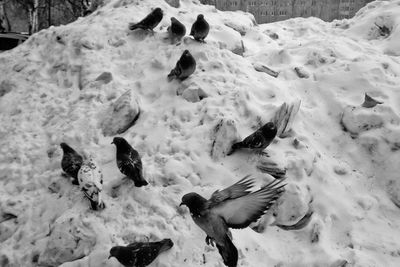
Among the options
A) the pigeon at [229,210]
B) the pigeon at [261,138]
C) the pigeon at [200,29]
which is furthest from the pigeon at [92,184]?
the pigeon at [200,29]

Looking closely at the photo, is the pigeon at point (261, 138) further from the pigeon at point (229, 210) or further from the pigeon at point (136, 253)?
the pigeon at point (136, 253)

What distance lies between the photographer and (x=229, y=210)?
2.81m

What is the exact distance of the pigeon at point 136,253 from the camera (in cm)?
295

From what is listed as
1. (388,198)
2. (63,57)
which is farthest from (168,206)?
(63,57)

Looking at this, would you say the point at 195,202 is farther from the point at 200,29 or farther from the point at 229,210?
the point at 200,29

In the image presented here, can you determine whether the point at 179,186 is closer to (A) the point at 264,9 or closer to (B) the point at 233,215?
(B) the point at 233,215

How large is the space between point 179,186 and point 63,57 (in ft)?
10.2

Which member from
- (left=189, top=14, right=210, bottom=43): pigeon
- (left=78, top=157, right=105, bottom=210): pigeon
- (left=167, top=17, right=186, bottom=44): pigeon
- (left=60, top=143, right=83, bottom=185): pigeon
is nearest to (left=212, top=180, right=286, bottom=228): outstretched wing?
(left=78, top=157, right=105, bottom=210): pigeon

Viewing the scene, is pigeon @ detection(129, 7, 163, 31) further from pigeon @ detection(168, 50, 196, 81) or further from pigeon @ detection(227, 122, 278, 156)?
pigeon @ detection(227, 122, 278, 156)

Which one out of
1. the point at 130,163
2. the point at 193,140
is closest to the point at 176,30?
the point at 193,140

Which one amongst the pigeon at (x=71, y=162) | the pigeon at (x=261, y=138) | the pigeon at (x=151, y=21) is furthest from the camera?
the pigeon at (x=151, y=21)

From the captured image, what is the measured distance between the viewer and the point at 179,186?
3.71 metres

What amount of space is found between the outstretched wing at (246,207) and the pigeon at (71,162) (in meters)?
1.61

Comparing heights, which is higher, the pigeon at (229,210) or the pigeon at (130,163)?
the pigeon at (229,210)
